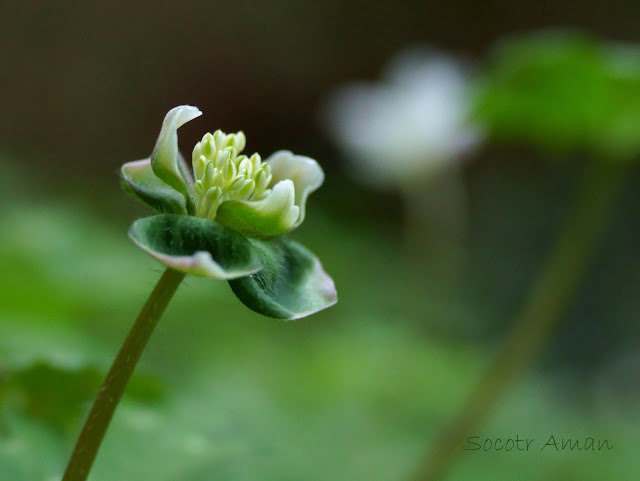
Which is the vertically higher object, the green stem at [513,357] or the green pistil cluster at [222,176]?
the green stem at [513,357]

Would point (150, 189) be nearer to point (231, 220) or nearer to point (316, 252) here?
point (231, 220)

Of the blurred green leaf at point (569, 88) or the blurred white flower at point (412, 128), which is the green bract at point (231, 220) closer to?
the blurred green leaf at point (569, 88)

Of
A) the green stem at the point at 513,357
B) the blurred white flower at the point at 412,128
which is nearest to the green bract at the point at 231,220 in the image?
the green stem at the point at 513,357

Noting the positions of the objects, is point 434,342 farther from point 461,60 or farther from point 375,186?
point 461,60

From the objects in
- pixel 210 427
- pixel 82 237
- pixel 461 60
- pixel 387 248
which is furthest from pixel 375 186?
pixel 210 427

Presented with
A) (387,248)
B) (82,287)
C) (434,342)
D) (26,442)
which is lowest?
(26,442)
